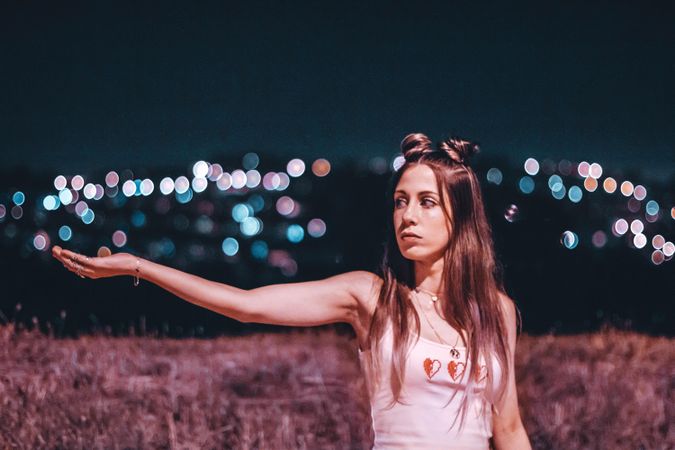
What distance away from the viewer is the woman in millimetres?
1847

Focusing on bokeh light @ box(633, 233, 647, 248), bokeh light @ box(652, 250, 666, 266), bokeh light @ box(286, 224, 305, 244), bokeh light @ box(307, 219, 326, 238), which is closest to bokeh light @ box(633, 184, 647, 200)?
bokeh light @ box(652, 250, 666, 266)

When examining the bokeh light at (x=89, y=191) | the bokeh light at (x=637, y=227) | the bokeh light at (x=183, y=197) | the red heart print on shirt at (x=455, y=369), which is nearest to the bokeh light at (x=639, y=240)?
the bokeh light at (x=637, y=227)

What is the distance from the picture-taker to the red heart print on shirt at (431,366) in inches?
72.2

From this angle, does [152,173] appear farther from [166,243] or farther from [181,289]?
[181,289]

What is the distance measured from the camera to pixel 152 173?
12.8 meters

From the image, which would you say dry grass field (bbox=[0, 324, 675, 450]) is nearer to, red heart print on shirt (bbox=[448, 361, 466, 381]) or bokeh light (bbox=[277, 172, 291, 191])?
red heart print on shirt (bbox=[448, 361, 466, 381])

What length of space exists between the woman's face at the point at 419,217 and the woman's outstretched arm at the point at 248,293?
0.16 m

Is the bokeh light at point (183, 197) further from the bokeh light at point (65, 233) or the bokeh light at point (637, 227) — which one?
the bokeh light at point (637, 227)

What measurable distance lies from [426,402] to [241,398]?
2.88 m

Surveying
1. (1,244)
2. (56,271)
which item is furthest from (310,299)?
(1,244)

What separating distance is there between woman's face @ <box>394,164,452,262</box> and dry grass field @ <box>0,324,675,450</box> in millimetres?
2293

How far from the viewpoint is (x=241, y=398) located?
15.0 ft

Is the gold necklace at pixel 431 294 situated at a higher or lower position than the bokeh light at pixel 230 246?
lower

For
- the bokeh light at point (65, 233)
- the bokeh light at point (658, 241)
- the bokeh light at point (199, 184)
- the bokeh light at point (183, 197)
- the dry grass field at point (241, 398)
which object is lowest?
the dry grass field at point (241, 398)
